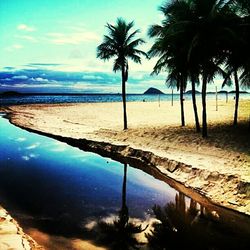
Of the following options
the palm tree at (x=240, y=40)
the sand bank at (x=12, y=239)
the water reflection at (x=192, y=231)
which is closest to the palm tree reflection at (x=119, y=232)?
the water reflection at (x=192, y=231)

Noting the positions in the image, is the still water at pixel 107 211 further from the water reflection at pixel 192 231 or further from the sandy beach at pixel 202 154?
the sandy beach at pixel 202 154

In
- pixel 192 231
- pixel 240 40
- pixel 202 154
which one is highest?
pixel 240 40

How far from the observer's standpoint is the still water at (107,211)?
26.7 ft

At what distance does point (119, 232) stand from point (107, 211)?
5.56 feet

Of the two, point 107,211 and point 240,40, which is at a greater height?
point 240,40

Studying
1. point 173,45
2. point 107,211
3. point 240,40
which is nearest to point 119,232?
point 107,211

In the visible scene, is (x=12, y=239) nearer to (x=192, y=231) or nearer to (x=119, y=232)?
(x=119, y=232)

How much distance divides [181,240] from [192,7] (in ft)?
44.9

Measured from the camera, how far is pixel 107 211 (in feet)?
33.5

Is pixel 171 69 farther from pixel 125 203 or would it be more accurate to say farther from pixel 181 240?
pixel 181 240

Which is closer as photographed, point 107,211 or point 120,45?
point 107,211

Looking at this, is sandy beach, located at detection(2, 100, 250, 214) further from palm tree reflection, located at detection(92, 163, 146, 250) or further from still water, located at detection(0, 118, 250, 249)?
palm tree reflection, located at detection(92, 163, 146, 250)

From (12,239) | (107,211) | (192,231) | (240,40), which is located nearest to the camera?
(12,239)

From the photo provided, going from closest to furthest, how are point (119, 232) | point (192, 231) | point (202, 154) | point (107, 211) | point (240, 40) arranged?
point (119, 232) < point (192, 231) < point (107, 211) < point (202, 154) < point (240, 40)
